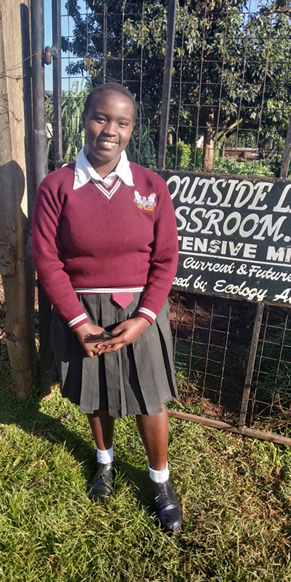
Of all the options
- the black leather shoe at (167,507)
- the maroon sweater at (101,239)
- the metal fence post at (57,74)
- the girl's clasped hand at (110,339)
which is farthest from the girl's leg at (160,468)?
the metal fence post at (57,74)

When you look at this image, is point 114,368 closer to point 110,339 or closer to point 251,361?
point 110,339

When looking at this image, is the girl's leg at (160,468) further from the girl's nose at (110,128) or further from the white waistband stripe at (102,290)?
the girl's nose at (110,128)

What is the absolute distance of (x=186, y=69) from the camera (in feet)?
25.9

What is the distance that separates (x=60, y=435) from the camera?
262cm

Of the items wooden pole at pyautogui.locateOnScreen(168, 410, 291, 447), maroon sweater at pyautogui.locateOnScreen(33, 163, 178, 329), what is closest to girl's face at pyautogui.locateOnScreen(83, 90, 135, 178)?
maroon sweater at pyautogui.locateOnScreen(33, 163, 178, 329)

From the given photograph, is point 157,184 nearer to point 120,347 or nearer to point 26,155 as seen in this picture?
point 120,347

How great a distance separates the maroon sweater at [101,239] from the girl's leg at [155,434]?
515 millimetres

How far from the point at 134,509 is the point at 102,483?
22cm

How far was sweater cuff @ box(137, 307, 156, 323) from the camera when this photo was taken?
6.18 feet

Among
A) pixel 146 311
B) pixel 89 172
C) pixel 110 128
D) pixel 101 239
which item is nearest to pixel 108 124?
pixel 110 128

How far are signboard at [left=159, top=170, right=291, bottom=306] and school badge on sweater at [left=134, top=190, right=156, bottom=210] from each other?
52 cm

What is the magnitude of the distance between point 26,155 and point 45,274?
37.3 inches

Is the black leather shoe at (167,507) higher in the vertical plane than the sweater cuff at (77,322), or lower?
lower

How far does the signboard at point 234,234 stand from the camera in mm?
2195
